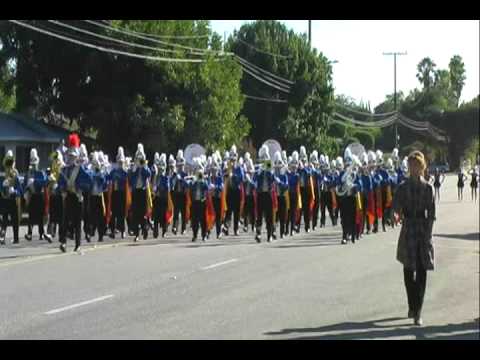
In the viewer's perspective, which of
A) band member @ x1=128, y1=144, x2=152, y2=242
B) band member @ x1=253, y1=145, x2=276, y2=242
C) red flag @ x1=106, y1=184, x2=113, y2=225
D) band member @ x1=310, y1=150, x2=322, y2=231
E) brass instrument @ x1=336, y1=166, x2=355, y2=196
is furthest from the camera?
band member @ x1=310, y1=150, x2=322, y2=231

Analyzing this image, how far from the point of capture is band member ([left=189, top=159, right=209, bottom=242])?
17.8m

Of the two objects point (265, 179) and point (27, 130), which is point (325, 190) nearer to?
point (265, 179)

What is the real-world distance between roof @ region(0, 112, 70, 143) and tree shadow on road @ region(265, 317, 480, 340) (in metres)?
22.1

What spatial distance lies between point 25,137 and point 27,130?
852 mm

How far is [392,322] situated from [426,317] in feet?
1.36

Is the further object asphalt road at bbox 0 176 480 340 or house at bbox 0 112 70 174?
house at bbox 0 112 70 174

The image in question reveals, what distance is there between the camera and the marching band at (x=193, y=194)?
17.0 meters

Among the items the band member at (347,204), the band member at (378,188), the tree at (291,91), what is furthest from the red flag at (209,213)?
the tree at (291,91)

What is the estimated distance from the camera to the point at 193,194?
18.4 m

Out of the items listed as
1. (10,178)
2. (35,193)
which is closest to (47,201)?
(35,193)

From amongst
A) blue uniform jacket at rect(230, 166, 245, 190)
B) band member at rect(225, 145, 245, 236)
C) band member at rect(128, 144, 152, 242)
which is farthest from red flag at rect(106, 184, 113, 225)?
blue uniform jacket at rect(230, 166, 245, 190)

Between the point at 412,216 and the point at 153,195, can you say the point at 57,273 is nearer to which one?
the point at 412,216

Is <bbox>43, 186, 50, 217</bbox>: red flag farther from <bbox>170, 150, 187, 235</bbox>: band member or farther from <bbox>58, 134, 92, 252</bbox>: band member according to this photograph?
<bbox>170, 150, 187, 235</bbox>: band member

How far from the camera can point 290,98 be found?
138ft
